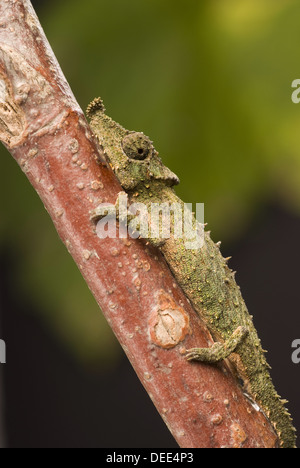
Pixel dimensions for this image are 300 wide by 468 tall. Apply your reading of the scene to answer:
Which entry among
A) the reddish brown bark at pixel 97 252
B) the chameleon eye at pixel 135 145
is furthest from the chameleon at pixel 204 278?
the reddish brown bark at pixel 97 252

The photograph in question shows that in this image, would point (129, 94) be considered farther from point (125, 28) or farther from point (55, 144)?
point (55, 144)

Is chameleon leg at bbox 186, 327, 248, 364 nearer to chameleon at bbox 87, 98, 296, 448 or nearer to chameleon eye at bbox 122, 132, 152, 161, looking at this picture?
chameleon at bbox 87, 98, 296, 448

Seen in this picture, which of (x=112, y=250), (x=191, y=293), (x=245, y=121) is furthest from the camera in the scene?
(x=245, y=121)

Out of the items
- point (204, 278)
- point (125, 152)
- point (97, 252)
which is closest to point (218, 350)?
point (204, 278)

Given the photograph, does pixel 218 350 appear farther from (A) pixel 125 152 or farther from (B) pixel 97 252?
(A) pixel 125 152

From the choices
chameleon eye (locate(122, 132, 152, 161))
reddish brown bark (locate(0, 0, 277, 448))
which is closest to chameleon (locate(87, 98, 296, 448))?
chameleon eye (locate(122, 132, 152, 161))

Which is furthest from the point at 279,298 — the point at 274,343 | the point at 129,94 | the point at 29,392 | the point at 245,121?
the point at 29,392

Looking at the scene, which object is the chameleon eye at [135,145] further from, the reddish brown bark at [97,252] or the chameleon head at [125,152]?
the reddish brown bark at [97,252]
